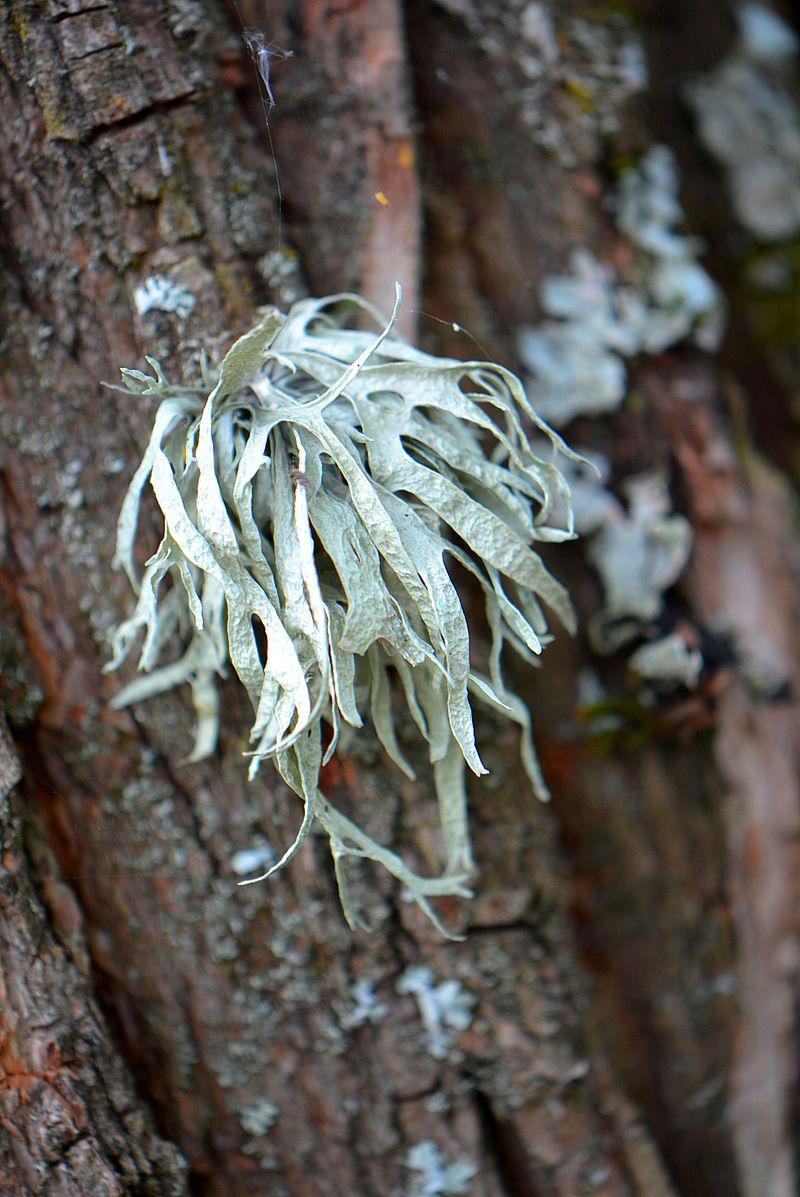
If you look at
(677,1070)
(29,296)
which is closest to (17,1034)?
(29,296)


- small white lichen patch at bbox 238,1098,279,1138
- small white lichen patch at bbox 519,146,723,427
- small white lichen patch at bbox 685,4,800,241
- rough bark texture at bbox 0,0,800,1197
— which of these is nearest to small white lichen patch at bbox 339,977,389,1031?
rough bark texture at bbox 0,0,800,1197

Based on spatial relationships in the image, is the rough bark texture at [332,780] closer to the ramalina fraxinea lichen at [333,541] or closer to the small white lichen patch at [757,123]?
the ramalina fraxinea lichen at [333,541]

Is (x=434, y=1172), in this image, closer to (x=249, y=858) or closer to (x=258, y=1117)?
(x=258, y=1117)

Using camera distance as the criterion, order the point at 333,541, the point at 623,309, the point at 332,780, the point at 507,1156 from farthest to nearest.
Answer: the point at 623,309 → the point at 507,1156 → the point at 332,780 → the point at 333,541

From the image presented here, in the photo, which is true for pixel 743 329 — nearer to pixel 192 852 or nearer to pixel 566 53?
pixel 566 53

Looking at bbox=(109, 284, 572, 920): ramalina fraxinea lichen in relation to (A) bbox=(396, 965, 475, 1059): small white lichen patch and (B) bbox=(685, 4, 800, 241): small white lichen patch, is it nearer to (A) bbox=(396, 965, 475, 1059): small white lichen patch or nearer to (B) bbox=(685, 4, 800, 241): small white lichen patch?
(A) bbox=(396, 965, 475, 1059): small white lichen patch

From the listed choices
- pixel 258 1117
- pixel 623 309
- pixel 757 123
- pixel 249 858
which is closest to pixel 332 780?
pixel 249 858

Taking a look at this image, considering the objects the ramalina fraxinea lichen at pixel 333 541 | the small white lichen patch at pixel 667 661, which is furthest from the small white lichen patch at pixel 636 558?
the ramalina fraxinea lichen at pixel 333 541
